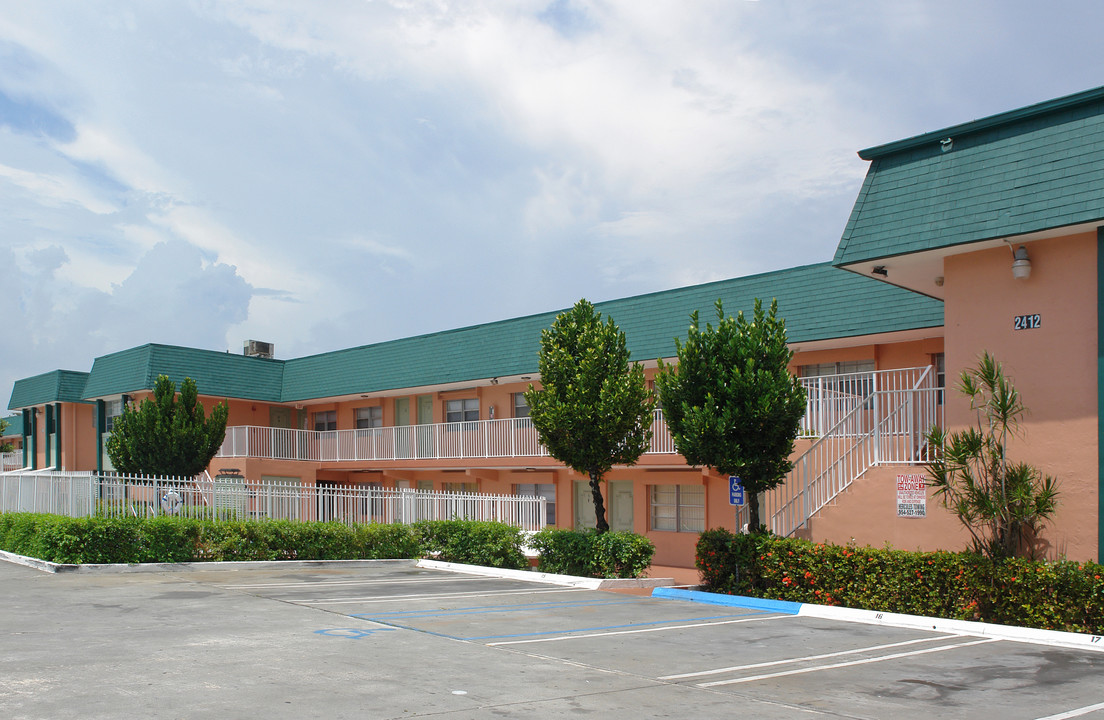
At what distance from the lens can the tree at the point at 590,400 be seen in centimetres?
1898

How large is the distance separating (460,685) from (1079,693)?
5635mm

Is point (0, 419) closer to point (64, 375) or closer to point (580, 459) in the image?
point (64, 375)

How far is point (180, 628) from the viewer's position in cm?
1175

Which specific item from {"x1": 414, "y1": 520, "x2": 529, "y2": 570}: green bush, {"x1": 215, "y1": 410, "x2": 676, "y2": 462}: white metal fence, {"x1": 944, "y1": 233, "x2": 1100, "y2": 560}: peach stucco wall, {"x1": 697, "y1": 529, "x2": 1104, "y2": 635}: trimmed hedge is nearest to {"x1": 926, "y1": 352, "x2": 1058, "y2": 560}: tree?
{"x1": 944, "y1": 233, "x2": 1100, "y2": 560}: peach stucco wall

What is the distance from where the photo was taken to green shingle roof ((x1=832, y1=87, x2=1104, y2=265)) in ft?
43.5

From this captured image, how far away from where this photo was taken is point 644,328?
26.2 meters

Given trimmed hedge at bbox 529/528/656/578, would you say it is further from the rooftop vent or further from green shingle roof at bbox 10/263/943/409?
the rooftop vent

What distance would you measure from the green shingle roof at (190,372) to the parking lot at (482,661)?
1950 cm

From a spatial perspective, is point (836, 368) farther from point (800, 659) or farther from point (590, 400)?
point (800, 659)

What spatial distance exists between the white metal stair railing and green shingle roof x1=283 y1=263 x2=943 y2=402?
10.2ft

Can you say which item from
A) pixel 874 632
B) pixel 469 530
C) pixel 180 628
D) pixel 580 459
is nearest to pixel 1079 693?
pixel 874 632

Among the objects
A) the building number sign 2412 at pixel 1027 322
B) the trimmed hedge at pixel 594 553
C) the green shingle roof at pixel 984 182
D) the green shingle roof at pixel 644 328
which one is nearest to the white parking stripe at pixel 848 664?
the building number sign 2412 at pixel 1027 322

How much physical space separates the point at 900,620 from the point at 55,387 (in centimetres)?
3569

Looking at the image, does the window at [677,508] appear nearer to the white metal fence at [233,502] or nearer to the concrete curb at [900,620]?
the white metal fence at [233,502]
